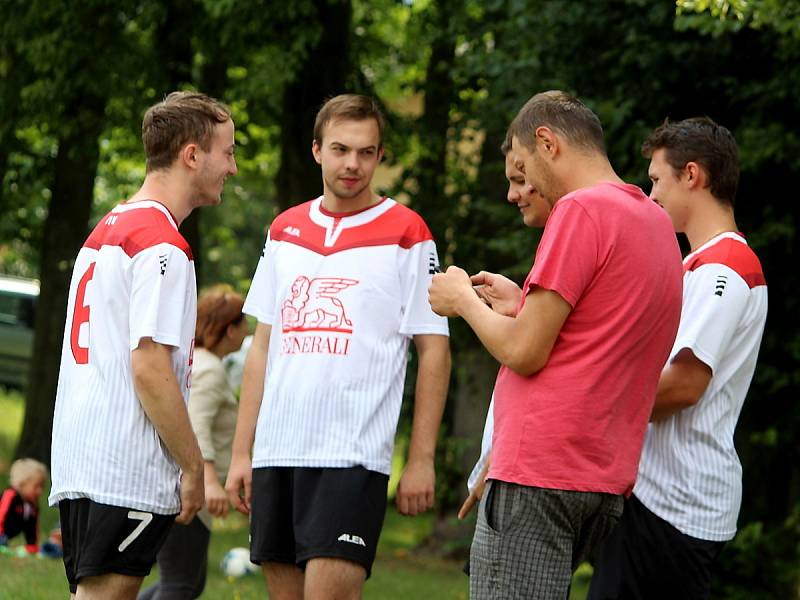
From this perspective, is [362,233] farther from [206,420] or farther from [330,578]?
[206,420]

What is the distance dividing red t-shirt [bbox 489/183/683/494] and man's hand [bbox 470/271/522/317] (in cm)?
29

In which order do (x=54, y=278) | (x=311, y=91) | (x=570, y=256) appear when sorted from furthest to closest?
(x=54, y=278) → (x=311, y=91) → (x=570, y=256)

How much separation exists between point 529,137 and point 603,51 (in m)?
6.39

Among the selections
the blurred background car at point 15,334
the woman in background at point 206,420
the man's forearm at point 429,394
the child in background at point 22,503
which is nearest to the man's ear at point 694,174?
the man's forearm at point 429,394

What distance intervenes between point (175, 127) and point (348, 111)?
0.82 meters

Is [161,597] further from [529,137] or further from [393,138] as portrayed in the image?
[393,138]

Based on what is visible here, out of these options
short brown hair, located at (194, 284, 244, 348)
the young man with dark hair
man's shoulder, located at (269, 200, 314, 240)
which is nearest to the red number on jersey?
man's shoulder, located at (269, 200, 314, 240)

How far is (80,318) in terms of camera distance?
4.43m

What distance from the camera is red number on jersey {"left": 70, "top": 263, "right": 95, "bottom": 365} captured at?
4410mm

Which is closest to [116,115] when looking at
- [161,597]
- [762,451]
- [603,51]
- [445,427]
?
[445,427]

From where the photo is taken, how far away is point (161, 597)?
651 centimetres

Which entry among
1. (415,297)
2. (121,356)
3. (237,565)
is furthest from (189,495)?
(237,565)

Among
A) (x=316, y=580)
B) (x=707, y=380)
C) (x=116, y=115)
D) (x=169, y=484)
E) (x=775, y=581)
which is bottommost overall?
(x=775, y=581)

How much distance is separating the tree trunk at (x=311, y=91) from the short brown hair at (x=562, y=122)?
1002cm
